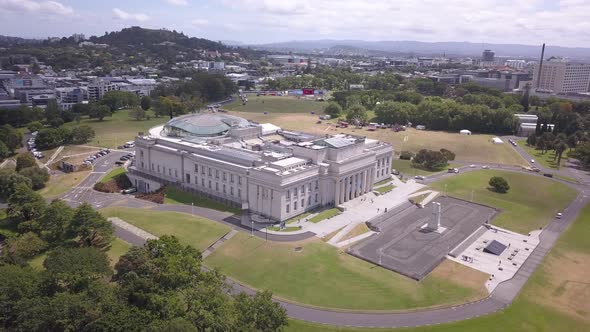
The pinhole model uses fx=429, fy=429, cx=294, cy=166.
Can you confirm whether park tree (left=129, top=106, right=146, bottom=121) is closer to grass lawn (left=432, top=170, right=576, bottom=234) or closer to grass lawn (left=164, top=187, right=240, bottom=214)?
grass lawn (left=164, top=187, right=240, bottom=214)

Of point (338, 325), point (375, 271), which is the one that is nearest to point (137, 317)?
point (338, 325)

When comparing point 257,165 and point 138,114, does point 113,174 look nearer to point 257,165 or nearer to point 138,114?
point 257,165

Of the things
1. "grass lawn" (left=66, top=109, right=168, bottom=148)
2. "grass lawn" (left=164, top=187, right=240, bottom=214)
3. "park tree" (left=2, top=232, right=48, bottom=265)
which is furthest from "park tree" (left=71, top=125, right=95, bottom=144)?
"park tree" (left=2, top=232, right=48, bottom=265)

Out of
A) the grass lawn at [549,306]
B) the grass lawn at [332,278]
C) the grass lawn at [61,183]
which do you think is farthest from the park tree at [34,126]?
the grass lawn at [549,306]

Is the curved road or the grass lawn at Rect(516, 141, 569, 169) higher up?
the grass lawn at Rect(516, 141, 569, 169)

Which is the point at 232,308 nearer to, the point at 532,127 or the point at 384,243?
the point at 384,243

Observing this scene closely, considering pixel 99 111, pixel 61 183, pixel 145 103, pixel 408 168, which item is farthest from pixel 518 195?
pixel 145 103
